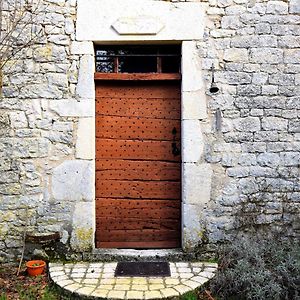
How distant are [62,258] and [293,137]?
2.88 metres

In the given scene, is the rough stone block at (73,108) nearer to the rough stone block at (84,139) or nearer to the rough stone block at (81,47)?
the rough stone block at (84,139)

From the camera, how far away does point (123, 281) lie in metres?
3.91

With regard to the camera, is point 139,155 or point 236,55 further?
point 139,155

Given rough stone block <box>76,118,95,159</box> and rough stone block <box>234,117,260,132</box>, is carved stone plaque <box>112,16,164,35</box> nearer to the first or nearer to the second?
rough stone block <box>76,118,95,159</box>

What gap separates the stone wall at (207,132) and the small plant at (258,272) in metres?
A: 0.27

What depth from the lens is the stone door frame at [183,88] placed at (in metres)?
4.40

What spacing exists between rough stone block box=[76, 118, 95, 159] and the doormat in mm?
1234

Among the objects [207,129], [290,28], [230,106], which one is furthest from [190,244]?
[290,28]

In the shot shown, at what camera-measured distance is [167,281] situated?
3.88m

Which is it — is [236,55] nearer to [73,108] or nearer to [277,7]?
Answer: [277,7]

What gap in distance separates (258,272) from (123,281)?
4.22ft

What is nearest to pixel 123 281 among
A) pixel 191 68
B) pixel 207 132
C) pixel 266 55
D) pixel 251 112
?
pixel 207 132

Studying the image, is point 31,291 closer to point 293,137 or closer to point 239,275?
point 239,275

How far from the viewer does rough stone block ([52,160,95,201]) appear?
4438 mm
